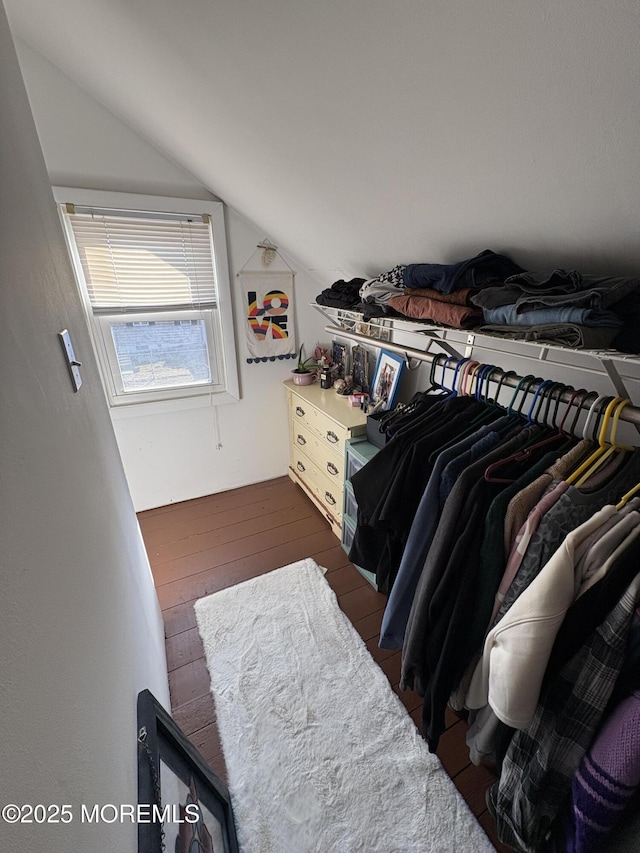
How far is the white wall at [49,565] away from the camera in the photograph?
39cm

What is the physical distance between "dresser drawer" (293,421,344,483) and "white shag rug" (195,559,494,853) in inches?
29.1

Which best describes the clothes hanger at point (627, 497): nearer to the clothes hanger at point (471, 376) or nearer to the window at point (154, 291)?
the clothes hanger at point (471, 376)

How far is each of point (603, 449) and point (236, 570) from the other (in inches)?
72.8

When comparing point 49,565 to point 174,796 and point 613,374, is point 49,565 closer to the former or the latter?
point 174,796

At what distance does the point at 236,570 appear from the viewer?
6.68ft

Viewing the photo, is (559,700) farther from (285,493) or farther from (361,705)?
(285,493)

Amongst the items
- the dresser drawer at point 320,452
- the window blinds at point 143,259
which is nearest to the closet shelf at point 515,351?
the dresser drawer at point 320,452

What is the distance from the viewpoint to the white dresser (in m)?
2.01

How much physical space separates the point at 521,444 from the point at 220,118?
1.44 m

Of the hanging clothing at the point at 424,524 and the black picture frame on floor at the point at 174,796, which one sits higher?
the hanging clothing at the point at 424,524

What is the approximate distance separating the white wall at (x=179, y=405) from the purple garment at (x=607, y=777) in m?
2.37

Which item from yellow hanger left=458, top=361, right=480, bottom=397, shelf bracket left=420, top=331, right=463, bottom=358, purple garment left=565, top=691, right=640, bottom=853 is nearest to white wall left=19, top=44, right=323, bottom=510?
shelf bracket left=420, top=331, right=463, bottom=358

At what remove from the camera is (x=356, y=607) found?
180 centimetres

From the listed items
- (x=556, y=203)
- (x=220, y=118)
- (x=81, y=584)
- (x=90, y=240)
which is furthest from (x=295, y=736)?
(x=90, y=240)
